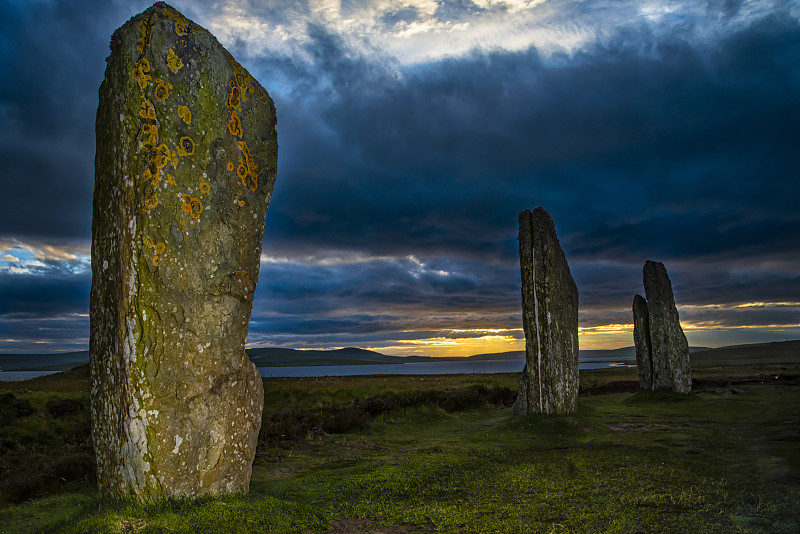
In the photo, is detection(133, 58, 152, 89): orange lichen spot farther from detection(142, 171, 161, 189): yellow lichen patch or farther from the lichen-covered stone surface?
the lichen-covered stone surface

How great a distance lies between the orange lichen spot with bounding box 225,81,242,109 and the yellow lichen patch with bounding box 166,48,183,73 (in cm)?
69

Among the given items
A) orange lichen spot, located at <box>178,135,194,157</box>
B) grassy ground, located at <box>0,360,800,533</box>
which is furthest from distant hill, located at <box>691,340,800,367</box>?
orange lichen spot, located at <box>178,135,194,157</box>

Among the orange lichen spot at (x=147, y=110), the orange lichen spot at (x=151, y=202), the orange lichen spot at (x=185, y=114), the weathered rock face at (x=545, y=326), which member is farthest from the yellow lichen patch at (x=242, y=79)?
the weathered rock face at (x=545, y=326)

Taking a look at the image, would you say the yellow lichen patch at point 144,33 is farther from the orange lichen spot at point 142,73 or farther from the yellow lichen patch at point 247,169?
the yellow lichen patch at point 247,169

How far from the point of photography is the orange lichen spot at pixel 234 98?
267 inches

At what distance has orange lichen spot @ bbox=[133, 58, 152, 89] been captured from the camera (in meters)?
6.20

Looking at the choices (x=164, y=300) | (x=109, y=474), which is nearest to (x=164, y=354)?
(x=164, y=300)

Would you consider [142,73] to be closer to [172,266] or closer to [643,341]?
[172,266]

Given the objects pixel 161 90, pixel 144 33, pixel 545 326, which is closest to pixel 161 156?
pixel 161 90

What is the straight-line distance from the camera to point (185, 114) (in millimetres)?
6363

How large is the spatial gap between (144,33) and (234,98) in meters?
1.31

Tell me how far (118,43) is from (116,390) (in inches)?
176

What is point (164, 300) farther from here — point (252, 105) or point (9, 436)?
point (9, 436)

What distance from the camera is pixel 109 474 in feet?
19.7
